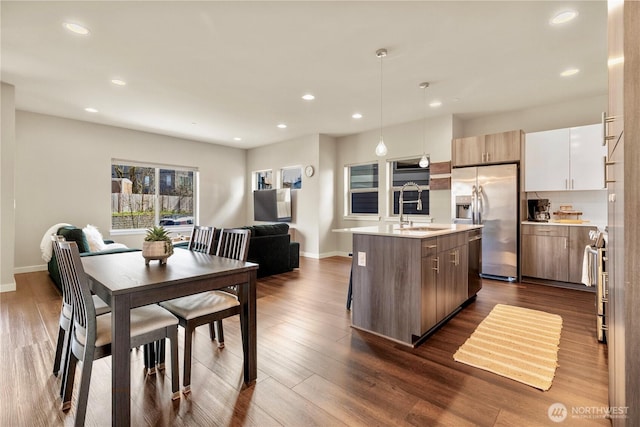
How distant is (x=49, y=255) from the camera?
448cm

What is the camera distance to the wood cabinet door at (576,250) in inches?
159

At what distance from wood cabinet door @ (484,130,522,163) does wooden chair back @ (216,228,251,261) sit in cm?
414

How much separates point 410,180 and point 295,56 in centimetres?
384

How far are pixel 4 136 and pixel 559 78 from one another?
24.1ft

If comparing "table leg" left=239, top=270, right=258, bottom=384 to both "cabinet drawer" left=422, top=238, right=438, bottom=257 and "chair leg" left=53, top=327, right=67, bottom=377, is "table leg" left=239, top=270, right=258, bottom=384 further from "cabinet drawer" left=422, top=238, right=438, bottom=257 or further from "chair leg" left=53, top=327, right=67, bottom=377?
"cabinet drawer" left=422, top=238, right=438, bottom=257

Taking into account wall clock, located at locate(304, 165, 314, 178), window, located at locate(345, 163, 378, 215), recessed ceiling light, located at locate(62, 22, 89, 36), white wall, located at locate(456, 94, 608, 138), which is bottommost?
window, located at locate(345, 163, 378, 215)

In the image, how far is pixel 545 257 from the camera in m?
4.32

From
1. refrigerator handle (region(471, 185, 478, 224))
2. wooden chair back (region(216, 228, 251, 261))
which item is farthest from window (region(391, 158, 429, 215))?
wooden chair back (region(216, 228, 251, 261))

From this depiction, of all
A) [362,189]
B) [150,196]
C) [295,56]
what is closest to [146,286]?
[295,56]

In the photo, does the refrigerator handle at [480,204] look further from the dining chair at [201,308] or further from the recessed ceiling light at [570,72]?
the dining chair at [201,308]

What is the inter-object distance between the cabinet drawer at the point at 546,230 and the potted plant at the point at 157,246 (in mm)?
4828

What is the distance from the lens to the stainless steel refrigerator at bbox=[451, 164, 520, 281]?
4504 mm

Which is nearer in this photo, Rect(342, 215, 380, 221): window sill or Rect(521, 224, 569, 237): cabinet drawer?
Rect(521, 224, 569, 237): cabinet drawer

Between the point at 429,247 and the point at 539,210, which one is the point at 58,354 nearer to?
the point at 429,247
